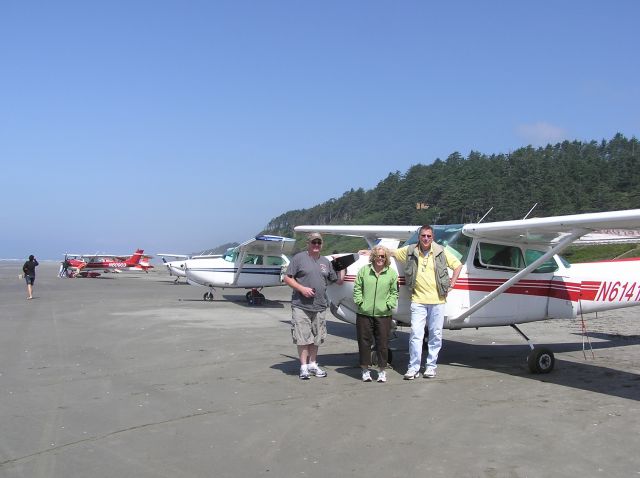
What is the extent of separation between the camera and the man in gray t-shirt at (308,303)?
7168 millimetres

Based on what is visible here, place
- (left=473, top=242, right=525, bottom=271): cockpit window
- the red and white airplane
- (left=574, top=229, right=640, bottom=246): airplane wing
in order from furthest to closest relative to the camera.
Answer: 1. the red and white airplane
2. (left=473, top=242, right=525, bottom=271): cockpit window
3. (left=574, top=229, right=640, bottom=246): airplane wing

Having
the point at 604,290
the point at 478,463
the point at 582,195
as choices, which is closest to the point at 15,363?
the point at 478,463

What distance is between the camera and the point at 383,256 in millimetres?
7195

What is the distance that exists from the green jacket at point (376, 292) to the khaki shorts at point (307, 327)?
20.5 inches

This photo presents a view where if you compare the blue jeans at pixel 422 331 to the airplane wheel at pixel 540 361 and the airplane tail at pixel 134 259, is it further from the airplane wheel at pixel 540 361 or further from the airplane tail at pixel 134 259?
the airplane tail at pixel 134 259

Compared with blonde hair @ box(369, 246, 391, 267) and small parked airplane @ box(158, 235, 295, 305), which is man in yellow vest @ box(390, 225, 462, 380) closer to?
blonde hair @ box(369, 246, 391, 267)

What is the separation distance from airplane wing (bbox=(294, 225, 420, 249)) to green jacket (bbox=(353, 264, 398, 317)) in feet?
7.19

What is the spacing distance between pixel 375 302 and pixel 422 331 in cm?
71

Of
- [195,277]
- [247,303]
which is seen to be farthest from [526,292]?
[195,277]

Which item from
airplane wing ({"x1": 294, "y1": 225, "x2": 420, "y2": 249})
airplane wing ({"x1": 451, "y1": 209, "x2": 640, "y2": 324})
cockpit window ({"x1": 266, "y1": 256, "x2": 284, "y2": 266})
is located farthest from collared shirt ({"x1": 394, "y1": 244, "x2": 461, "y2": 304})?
cockpit window ({"x1": 266, "y1": 256, "x2": 284, "y2": 266})

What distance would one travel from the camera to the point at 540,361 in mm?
7621

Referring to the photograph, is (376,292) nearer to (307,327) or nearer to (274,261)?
(307,327)

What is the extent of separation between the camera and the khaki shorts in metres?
7.15

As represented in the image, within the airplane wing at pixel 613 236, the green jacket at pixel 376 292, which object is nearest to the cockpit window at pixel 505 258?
the airplane wing at pixel 613 236
